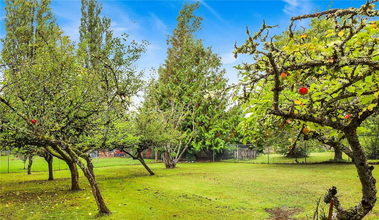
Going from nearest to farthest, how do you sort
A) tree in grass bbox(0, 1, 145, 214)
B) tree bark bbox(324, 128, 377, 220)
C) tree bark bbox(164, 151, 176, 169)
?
tree bark bbox(324, 128, 377, 220), tree in grass bbox(0, 1, 145, 214), tree bark bbox(164, 151, 176, 169)

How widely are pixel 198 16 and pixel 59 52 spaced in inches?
949

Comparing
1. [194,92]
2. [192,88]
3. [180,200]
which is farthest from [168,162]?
[194,92]

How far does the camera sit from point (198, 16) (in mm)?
30047

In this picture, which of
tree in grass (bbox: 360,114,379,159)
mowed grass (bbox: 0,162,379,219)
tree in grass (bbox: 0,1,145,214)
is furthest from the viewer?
tree in grass (bbox: 360,114,379,159)

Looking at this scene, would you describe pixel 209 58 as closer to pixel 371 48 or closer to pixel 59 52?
pixel 59 52

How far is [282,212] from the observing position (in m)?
7.32

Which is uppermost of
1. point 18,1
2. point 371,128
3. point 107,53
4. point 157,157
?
point 18,1

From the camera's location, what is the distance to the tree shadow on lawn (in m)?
6.85

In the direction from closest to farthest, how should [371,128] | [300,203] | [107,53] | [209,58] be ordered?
[107,53] < [300,203] < [371,128] < [209,58]

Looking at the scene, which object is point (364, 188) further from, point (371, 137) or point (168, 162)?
point (168, 162)

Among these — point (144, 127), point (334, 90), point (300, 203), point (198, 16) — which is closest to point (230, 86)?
point (334, 90)

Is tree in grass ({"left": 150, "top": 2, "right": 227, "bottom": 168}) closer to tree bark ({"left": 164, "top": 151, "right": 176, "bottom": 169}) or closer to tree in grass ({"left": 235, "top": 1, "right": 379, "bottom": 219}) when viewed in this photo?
tree bark ({"left": 164, "top": 151, "right": 176, "bottom": 169})

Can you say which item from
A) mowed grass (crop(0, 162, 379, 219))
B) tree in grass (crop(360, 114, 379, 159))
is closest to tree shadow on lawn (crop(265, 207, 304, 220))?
mowed grass (crop(0, 162, 379, 219))

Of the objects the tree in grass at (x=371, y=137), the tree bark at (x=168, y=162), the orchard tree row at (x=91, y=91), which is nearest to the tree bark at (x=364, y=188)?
the orchard tree row at (x=91, y=91)
